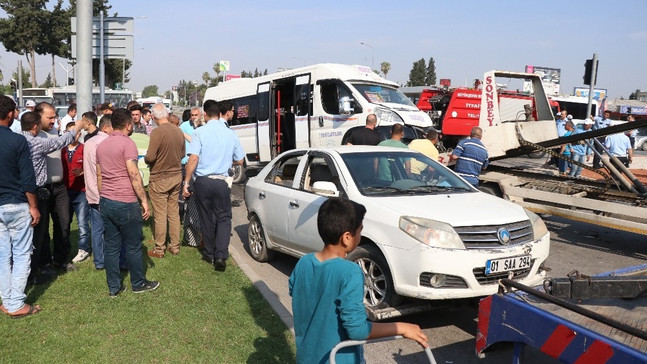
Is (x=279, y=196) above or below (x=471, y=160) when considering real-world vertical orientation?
below

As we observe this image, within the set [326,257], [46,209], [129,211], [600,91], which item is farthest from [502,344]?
[600,91]

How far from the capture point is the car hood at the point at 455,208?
502 centimetres

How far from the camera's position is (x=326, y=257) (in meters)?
2.63

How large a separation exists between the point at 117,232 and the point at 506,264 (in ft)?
12.4

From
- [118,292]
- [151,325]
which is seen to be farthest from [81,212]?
[151,325]

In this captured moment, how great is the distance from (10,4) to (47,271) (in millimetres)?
55480

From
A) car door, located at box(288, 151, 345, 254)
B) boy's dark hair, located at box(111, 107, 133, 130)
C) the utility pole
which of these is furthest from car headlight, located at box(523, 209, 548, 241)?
the utility pole

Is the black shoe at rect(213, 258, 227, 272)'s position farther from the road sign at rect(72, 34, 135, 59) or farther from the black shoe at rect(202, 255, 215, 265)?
the road sign at rect(72, 34, 135, 59)

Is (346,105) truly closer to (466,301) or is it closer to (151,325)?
(466,301)

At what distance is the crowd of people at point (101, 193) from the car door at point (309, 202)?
37.3 inches

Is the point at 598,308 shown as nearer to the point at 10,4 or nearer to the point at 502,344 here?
the point at 502,344

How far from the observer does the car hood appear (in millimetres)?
5023

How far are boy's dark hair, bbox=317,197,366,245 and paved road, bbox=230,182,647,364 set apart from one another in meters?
1.73

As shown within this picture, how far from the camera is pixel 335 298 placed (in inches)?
99.4
